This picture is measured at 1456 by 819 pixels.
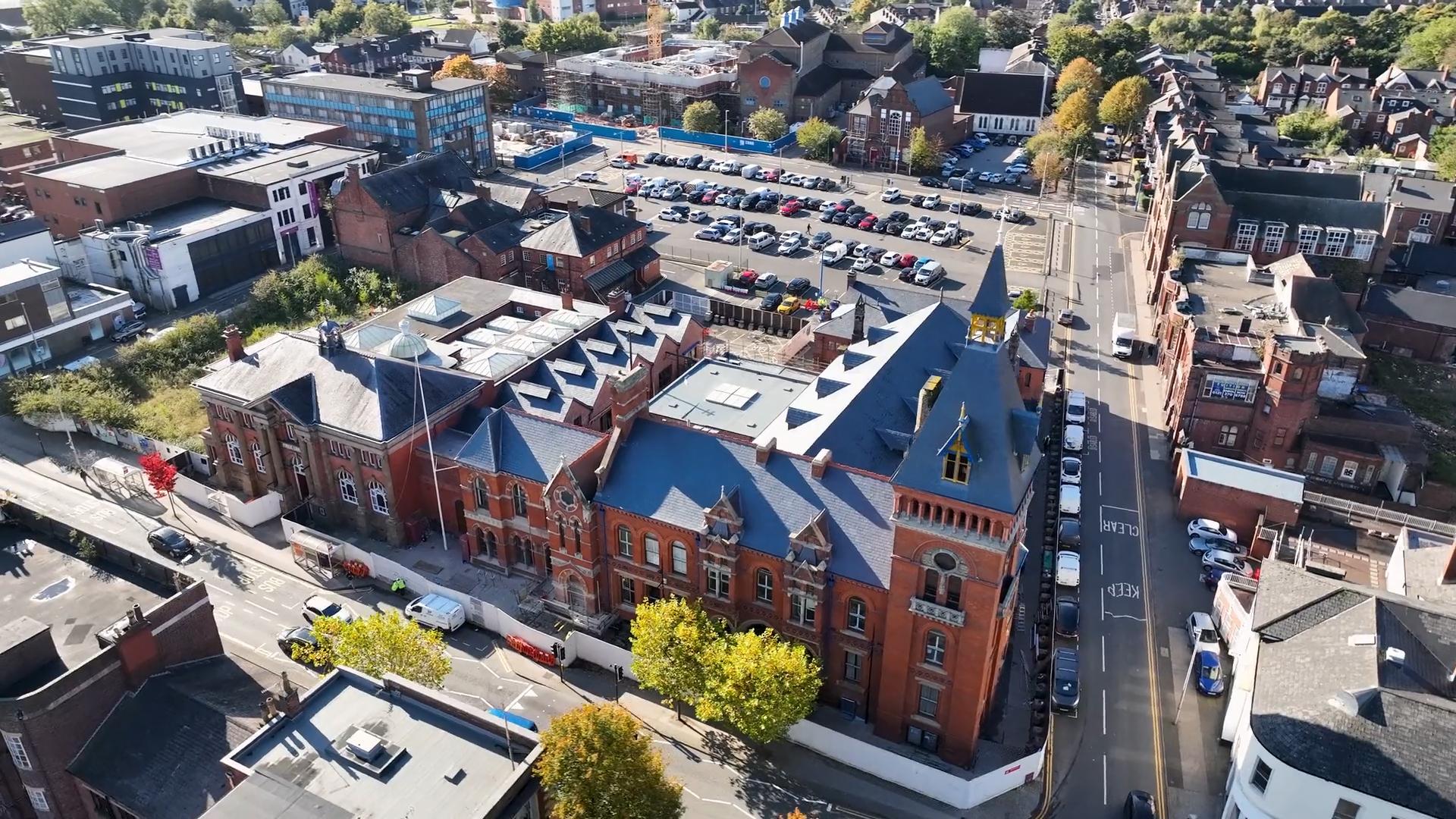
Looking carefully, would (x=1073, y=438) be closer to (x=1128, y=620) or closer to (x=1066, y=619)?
(x=1128, y=620)

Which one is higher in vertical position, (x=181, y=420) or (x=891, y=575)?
(x=891, y=575)

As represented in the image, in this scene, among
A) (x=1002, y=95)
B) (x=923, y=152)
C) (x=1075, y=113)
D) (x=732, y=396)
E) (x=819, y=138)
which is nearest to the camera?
(x=732, y=396)

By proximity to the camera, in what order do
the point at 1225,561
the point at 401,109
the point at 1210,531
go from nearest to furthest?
1. the point at 1225,561
2. the point at 1210,531
3. the point at 401,109

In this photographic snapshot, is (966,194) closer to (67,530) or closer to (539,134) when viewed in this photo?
(539,134)

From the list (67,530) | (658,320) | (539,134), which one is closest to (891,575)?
(658,320)

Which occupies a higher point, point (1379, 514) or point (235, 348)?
point (235, 348)

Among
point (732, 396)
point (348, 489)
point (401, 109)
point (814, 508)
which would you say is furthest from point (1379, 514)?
point (401, 109)

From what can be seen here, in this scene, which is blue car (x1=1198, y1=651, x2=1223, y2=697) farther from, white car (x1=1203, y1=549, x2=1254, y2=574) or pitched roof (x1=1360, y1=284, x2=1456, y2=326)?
pitched roof (x1=1360, y1=284, x2=1456, y2=326)

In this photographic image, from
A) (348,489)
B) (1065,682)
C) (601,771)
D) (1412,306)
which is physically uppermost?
(1412,306)
